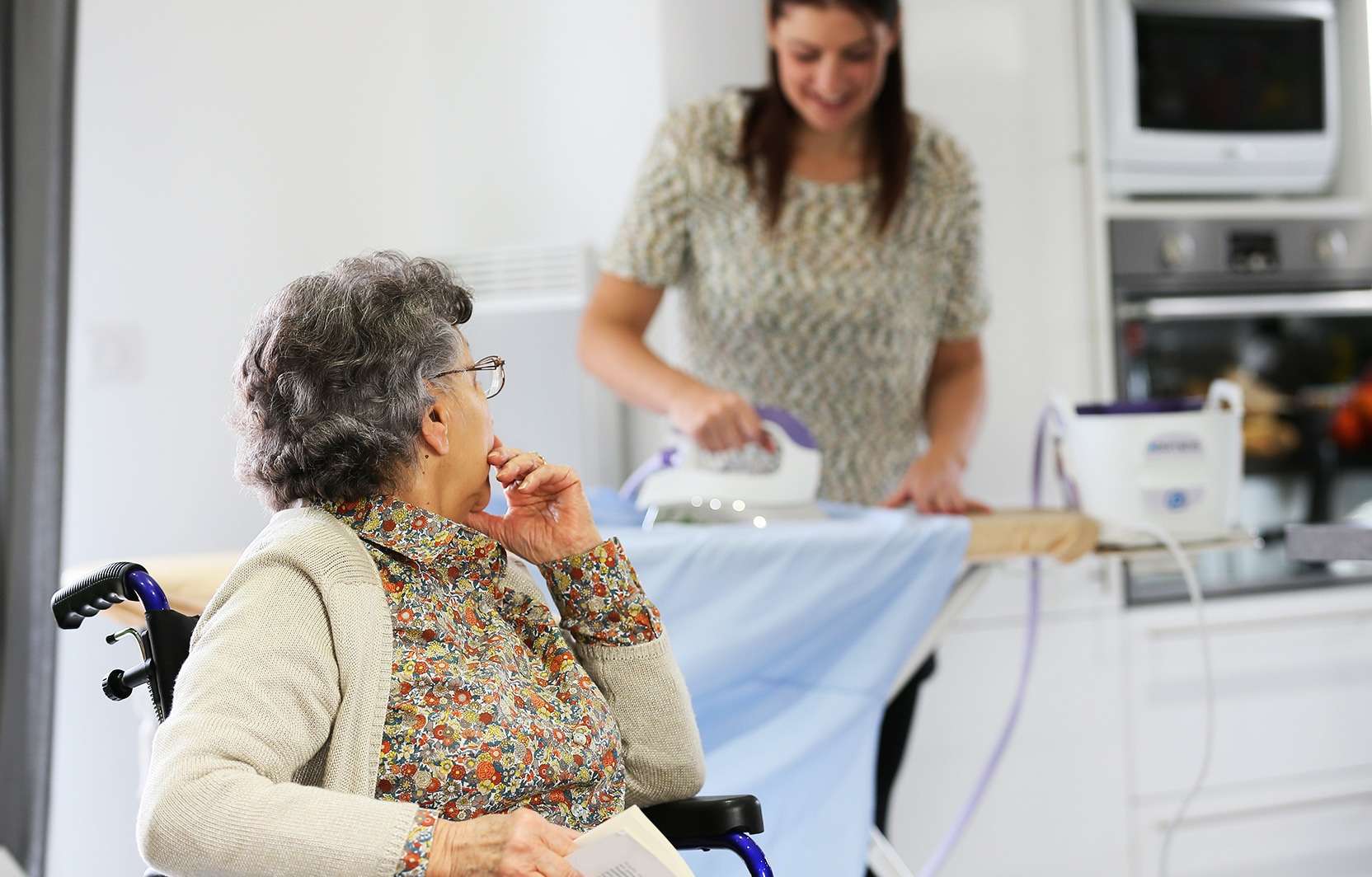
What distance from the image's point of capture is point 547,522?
1.18 meters

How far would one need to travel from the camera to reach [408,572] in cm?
107

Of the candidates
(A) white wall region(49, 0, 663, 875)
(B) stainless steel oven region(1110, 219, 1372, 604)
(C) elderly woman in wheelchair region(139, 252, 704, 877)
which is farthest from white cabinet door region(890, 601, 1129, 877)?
(C) elderly woman in wheelchair region(139, 252, 704, 877)

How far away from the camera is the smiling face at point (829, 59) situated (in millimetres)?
1935

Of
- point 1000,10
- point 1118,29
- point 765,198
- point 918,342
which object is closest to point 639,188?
point 765,198

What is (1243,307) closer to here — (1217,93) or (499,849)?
(1217,93)

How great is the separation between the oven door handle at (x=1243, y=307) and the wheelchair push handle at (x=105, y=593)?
2.03 metres

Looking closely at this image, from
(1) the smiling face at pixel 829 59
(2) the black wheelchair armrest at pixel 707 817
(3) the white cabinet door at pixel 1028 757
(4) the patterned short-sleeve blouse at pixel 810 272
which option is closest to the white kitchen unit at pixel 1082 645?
(3) the white cabinet door at pixel 1028 757

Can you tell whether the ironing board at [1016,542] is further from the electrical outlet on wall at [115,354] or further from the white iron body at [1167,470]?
the electrical outlet on wall at [115,354]

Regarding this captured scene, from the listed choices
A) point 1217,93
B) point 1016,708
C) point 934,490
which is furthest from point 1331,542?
point 1217,93

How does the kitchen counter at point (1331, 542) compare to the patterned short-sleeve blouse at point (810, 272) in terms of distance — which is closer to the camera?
the kitchen counter at point (1331, 542)

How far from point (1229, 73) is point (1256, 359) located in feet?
1.86

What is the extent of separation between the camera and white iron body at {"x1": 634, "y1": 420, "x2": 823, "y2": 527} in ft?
5.99

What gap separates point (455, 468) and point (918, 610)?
0.78 m

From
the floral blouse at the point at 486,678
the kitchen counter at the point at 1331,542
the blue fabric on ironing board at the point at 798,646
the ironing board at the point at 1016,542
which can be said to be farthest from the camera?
the ironing board at the point at 1016,542
